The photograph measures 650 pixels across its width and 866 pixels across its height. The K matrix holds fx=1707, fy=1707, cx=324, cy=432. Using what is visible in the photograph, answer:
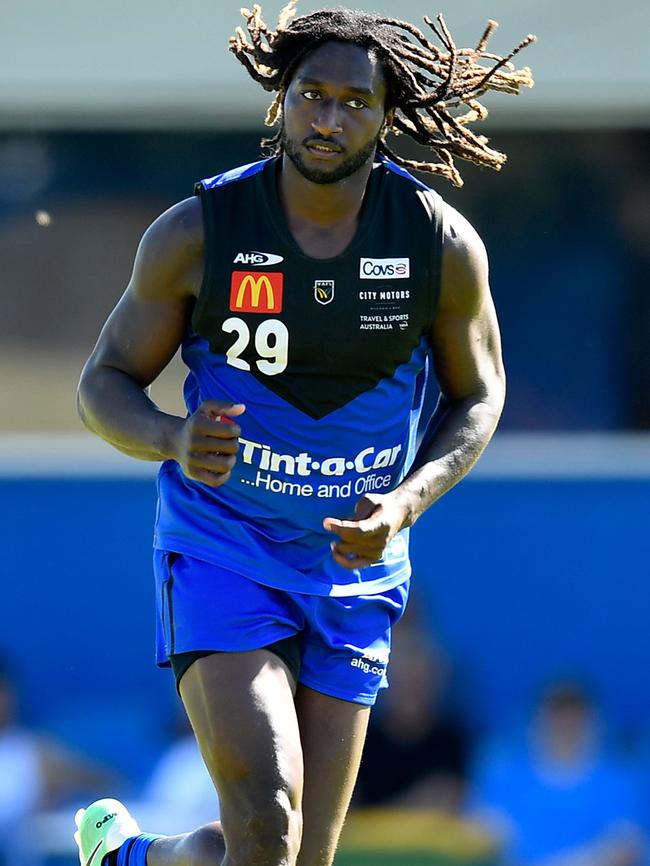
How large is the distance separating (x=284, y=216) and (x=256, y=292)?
0.22 meters

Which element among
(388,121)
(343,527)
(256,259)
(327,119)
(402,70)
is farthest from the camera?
(388,121)

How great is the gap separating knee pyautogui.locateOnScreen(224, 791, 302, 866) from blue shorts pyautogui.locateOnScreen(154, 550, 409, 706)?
0.39 meters

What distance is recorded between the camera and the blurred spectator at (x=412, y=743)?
27.8 ft

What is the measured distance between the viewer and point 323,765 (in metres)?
4.21

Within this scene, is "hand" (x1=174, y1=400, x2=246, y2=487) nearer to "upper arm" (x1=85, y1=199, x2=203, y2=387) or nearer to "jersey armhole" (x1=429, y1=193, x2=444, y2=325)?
"upper arm" (x1=85, y1=199, x2=203, y2=387)

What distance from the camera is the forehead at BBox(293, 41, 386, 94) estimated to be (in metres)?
4.07

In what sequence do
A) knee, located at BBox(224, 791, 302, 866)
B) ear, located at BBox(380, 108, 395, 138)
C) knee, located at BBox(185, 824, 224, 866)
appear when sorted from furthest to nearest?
ear, located at BBox(380, 108, 395, 138) < knee, located at BBox(185, 824, 224, 866) < knee, located at BBox(224, 791, 302, 866)

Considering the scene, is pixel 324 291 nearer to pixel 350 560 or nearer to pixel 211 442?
pixel 211 442

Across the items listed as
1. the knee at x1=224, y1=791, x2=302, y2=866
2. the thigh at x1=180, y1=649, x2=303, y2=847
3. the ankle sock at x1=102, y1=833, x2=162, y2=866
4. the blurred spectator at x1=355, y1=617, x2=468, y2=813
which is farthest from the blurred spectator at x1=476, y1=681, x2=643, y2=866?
the knee at x1=224, y1=791, x2=302, y2=866

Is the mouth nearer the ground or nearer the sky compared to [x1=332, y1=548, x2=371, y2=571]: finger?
nearer the sky

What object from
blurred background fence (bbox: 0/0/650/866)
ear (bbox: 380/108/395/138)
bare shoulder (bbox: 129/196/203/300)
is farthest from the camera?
blurred background fence (bbox: 0/0/650/866)

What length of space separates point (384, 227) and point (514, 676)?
5177 mm

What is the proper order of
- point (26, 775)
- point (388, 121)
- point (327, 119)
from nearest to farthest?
point (327, 119) → point (388, 121) → point (26, 775)

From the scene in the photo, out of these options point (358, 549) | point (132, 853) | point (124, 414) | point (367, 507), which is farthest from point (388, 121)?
point (132, 853)
